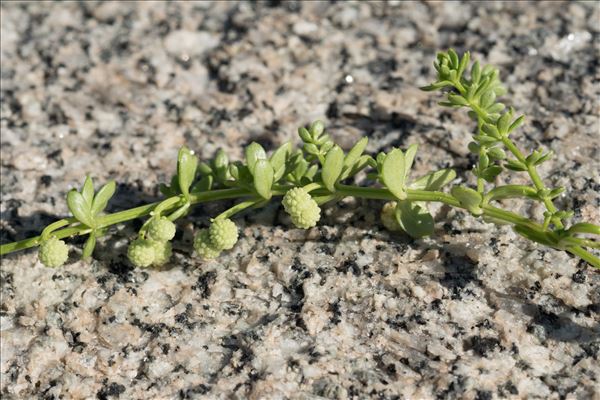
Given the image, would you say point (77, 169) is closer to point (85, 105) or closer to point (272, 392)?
point (85, 105)

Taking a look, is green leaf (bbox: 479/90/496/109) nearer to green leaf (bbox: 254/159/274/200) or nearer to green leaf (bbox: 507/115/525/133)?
green leaf (bbox: 507/115/525/133)

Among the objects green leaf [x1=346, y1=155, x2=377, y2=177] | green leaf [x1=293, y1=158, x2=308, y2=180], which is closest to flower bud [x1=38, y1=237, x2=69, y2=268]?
green leaf [x1=293, y1=158, x2=308, y2=180]

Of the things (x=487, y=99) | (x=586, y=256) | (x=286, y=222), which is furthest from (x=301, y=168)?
(x=586, y=256)

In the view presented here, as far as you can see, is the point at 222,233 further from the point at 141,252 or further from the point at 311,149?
the point at 311,149

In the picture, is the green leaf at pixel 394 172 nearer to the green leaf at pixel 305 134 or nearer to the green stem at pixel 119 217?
the green leaf at pixel 305 134

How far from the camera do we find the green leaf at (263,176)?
8.07 feet

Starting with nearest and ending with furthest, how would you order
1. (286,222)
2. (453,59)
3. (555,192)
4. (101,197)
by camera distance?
(555,192) < (453,59) < (101,197) < (286,222)

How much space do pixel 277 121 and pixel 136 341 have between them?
1.17 meters

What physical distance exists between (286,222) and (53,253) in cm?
80

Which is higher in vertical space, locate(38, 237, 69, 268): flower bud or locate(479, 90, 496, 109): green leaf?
locate(479, 90, 496, 109): green leaf

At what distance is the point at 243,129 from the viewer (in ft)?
10.5

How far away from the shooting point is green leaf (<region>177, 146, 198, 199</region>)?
2541 mm

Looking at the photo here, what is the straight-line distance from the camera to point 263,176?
2.47 metres

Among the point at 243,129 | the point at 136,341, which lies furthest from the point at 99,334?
the point at 243,129
